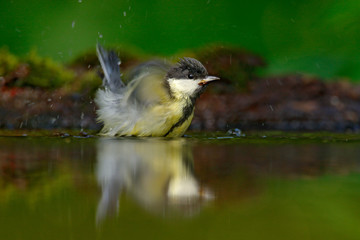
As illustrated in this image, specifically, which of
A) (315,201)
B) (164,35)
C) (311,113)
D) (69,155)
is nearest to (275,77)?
(311,113)

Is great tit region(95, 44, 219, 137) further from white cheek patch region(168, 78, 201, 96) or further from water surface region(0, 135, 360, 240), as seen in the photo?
water surface region(0, 135, 360, 240)

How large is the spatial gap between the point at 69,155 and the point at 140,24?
3.14 meters

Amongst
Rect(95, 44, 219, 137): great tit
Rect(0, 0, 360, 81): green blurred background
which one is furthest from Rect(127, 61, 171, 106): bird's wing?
Rect(0, 0, 360, 81): green blurred background

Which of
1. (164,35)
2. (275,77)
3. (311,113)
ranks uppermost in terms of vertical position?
(164,35)

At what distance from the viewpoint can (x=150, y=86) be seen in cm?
425

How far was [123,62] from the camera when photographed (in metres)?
6.03

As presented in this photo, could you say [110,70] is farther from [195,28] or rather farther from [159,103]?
[195,28]

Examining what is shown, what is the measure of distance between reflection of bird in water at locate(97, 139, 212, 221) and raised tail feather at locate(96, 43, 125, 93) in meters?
1.13

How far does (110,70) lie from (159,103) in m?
0.93

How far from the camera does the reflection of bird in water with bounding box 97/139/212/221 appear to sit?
180cm

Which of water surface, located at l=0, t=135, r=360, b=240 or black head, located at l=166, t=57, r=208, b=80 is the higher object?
black head, located at l=166, t=57, r=208, b=80

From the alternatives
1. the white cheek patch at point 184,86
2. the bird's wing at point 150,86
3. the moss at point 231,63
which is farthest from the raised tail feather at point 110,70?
the moss at point 231,63

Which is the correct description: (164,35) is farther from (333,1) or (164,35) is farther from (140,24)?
(333,1)

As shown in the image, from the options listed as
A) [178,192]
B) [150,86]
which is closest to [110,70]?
[150,86]
